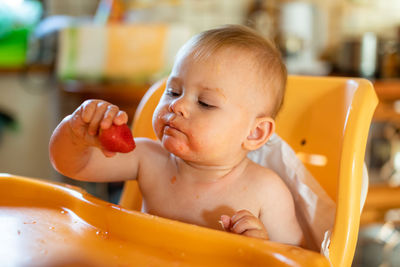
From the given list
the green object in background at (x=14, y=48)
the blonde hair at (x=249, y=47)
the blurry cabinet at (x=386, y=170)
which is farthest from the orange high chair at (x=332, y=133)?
the green object in background at (x=14, y=48)

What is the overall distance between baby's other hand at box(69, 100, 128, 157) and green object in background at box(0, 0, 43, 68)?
1880 mm

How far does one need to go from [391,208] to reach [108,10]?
5.19 feet

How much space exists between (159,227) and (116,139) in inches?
4.8

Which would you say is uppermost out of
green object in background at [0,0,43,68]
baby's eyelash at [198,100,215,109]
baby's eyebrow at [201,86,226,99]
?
baby's eyebrow at [201,86,226,99]

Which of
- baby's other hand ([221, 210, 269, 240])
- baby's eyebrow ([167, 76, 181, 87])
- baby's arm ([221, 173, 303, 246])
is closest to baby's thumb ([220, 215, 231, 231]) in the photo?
baby's other hand ([221, 210, 269, 240])

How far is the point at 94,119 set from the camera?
0.61m

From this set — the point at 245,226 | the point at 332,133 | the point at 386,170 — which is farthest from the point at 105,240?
the point at 386,170

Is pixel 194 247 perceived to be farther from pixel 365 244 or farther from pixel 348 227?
pixel 365 244

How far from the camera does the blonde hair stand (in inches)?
27.8

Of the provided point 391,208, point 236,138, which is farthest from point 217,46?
point 391,208

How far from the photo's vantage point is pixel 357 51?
2.12 metres

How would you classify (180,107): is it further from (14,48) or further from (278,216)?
(14,48)

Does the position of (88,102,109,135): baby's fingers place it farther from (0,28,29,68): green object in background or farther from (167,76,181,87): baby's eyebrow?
(0,28,29,68): green object in background

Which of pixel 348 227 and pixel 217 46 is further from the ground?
pixel 217 46
